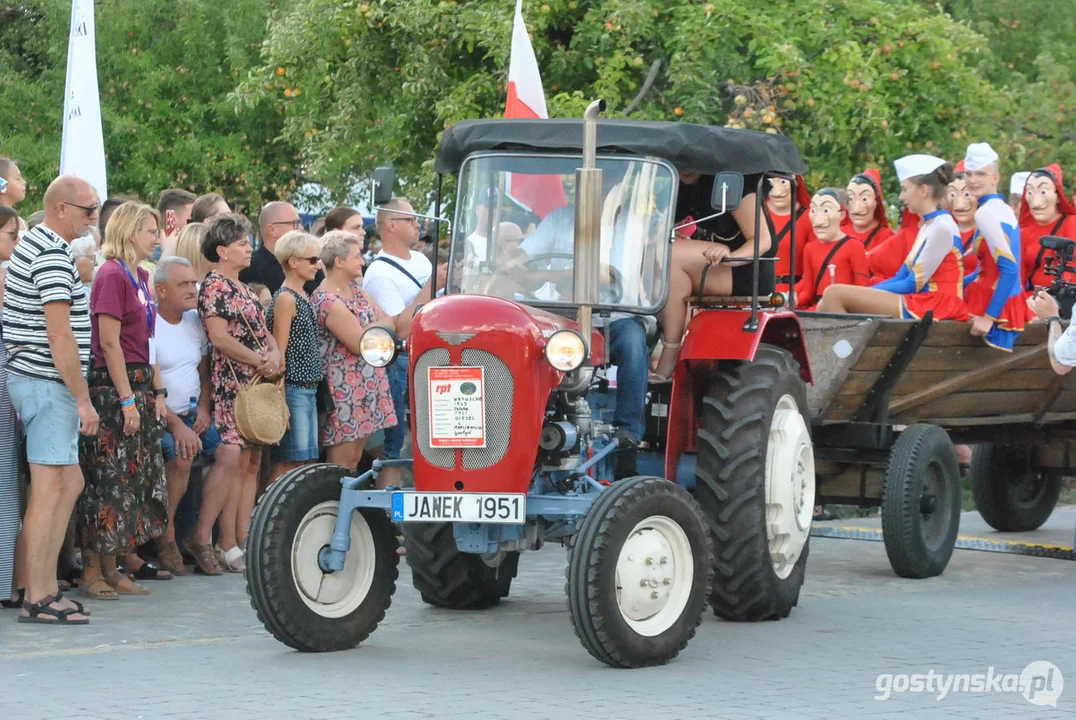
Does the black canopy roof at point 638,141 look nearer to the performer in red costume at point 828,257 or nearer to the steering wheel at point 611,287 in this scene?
the steering wheel at point 611,287

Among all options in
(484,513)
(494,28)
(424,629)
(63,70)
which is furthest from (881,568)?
(63,70)

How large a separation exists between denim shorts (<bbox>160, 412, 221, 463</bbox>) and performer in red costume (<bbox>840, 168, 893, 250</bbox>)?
15.2ft

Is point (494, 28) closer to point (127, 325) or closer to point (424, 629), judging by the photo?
point (127, 325)

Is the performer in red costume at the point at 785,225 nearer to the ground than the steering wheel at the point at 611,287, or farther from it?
farther from it

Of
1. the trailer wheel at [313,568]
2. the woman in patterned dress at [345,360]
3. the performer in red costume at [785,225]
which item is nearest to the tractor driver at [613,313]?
the trailer wheel at [313,568]

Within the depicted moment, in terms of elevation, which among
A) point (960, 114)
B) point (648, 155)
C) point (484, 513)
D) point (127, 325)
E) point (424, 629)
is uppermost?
point (960, 114)

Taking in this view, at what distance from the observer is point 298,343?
1064 cm

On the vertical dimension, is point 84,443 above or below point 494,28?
below

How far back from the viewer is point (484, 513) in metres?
7.34

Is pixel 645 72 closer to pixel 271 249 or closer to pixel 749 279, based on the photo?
pixel 271 249

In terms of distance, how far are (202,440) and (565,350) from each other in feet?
13.0

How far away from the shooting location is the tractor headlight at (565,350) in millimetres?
7285

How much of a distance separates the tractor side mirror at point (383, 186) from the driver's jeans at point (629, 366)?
123cm

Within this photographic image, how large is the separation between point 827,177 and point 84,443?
34.5 feet
